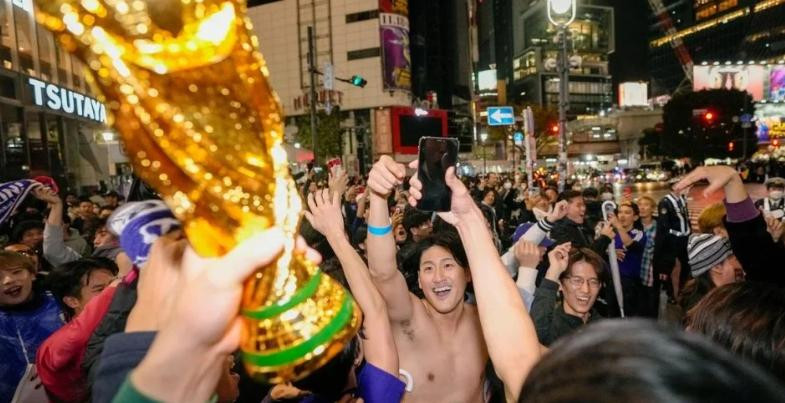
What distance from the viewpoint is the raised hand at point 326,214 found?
245 cm

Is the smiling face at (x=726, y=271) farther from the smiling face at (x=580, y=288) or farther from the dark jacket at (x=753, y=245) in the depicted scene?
the dark jacket at (x=753, y=245)

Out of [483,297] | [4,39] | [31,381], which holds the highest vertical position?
[4,39]

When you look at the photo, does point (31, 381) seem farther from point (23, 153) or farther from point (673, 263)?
point (23, 153)

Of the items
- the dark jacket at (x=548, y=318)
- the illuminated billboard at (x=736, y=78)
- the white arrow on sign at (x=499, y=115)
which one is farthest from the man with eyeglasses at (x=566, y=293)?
the illuminated billboard at (x=736, y=78)

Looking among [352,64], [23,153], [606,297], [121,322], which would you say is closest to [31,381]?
[121,322]

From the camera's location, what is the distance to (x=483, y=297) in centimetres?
191

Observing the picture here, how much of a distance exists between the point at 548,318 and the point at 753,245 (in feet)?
4.17

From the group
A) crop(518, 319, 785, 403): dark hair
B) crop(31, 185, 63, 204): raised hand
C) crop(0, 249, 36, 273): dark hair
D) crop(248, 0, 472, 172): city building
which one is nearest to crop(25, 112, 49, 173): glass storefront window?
crop(31, 185, 63, 204): raised hand

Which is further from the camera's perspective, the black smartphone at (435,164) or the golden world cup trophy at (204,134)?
the black smartphone at (435,164)

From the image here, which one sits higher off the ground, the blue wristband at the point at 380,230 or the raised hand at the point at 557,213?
the blue wristband at the point at 380,230

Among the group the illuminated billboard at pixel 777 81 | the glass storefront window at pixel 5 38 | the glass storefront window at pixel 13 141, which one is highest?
the illuminated billboard at pixel 777 81

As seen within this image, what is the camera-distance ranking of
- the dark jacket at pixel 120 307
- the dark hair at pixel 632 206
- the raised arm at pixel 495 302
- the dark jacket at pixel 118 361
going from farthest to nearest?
1. the dark hair at pixel 632 206
2. the raised arm at pixel 495 302
3. the dark jacket at pixel 120 307
4. the dark jacket at pixel 118 361

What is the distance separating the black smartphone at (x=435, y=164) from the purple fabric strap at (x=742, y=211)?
1.63 m

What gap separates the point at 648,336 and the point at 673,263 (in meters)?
6.12
